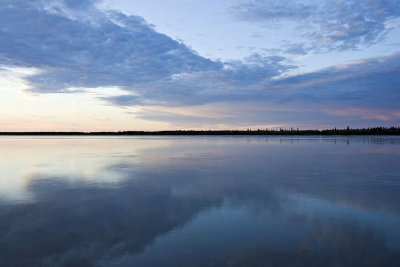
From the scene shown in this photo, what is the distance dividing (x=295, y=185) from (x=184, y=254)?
796 cm

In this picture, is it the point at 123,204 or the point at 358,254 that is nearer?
the point at 358,254

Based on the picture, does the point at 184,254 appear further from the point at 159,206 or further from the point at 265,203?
the point at 265,203

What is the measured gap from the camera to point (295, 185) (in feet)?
40.7

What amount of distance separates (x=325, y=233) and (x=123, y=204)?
18.7ft

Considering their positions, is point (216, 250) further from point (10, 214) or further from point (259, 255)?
point (10, 214)

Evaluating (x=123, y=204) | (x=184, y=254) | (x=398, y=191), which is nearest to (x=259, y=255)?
(x=184, y=254)

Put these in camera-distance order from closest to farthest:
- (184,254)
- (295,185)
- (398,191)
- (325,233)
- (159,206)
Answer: (184,254)
(325,233)
(159,206)
(398,191)
(295,185)

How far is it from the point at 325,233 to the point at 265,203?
112 inches

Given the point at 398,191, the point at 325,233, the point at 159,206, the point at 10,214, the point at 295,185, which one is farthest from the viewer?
the point at 295,185

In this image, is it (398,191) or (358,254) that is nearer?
(358,254)

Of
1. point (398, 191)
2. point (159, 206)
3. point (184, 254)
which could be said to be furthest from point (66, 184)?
point (398, 191)

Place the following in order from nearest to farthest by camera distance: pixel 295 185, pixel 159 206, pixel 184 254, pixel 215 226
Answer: pixel 184 254 < pixel 215 226 < pixel 159 206 < pixel 295 185

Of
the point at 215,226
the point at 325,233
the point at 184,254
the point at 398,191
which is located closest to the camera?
the point at 184,254

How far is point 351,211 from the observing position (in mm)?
8547
